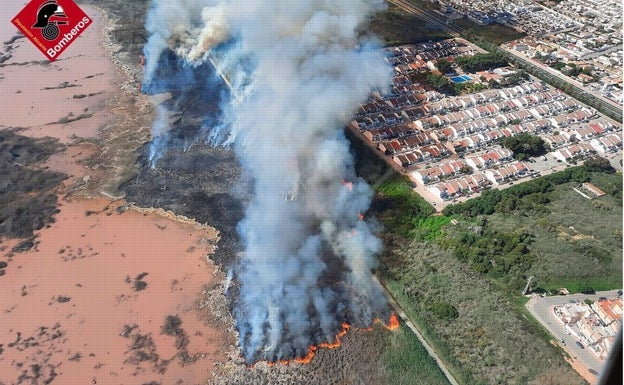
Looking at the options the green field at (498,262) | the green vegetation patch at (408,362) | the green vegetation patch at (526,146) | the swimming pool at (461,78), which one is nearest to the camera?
the green vegetation patch at (408,362)

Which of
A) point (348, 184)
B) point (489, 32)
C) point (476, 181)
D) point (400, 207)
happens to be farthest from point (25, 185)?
point (489, 32)

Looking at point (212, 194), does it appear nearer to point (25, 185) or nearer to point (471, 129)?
point (25, 185)

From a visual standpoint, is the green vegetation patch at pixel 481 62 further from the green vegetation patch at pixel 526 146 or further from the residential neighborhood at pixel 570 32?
the green vegetation patch at pixel 526 146

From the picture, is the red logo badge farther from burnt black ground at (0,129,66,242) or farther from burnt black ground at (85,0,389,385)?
burnt black ground at (85,0,389,385)

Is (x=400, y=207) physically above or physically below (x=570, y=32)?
below

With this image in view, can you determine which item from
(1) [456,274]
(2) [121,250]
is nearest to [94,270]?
(2) [121,250]

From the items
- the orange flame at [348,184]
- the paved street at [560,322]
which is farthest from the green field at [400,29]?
the paved street at [560,322]
